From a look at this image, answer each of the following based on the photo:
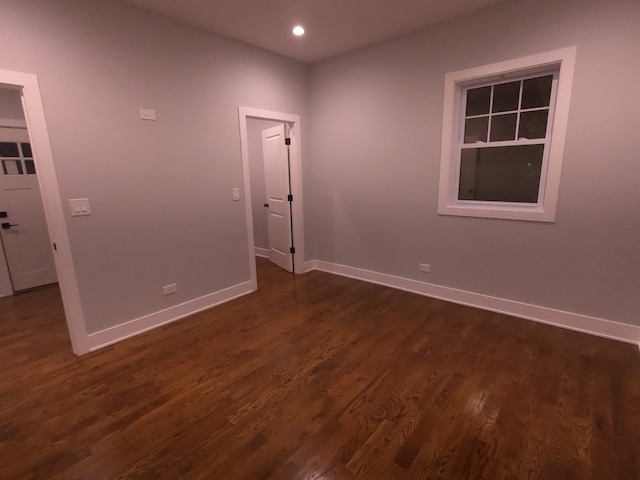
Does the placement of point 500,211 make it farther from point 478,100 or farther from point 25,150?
point 25,150

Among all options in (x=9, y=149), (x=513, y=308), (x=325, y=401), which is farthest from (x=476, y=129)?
(x=9, y=149)

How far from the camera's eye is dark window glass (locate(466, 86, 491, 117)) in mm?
3180

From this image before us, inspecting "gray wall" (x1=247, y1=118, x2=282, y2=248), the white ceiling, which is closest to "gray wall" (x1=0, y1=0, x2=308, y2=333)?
the white ceiling

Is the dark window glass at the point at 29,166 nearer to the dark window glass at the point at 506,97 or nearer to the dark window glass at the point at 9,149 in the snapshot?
the dark window glass at the point at 9,149

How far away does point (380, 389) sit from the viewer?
7.06ft

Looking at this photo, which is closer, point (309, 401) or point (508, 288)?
point (309, 401)

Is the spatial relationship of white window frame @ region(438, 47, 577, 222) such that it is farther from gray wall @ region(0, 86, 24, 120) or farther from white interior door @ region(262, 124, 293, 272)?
gray wall @ region(0, 86, 24, 120)

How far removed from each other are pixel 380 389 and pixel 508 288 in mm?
1895

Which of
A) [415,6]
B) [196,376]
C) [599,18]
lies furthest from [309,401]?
[599,18]

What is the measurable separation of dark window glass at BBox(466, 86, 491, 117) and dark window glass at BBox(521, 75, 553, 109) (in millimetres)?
313

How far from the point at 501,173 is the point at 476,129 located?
528 millimetres

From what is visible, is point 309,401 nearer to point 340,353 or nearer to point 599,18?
point 340,353

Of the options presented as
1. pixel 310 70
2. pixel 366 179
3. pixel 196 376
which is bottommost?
pixel 196 376

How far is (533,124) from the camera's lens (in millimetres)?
2945
